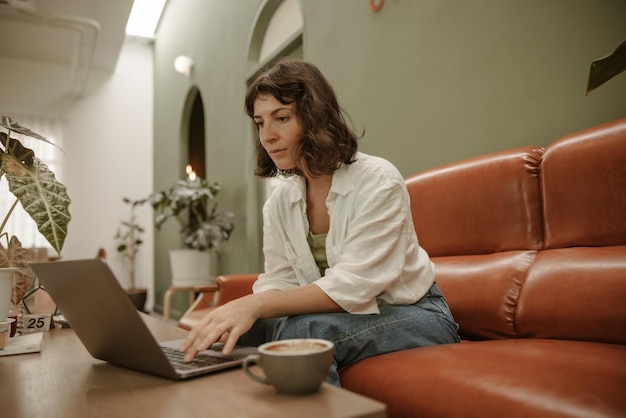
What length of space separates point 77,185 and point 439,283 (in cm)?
580

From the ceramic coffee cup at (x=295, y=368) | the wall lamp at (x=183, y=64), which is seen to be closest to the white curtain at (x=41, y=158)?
the wall lamp at (x=183, y=64)

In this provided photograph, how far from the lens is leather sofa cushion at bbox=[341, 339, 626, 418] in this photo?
71 cm

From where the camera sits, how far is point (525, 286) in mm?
1338

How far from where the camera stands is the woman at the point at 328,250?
3.38 ft

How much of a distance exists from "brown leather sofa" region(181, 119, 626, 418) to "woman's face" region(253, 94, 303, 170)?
60 centimetres

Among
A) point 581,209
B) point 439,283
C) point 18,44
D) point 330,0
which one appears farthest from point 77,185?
point 581,209

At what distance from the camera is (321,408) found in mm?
539

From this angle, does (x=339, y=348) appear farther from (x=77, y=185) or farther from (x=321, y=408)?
(x=77, y=185)

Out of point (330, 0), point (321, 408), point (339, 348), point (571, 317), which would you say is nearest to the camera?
point (321, 408)

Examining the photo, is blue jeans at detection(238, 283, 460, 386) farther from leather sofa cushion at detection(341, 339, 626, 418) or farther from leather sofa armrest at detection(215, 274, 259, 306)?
leather sofa armrest at detection(215, 274, 259, 306)

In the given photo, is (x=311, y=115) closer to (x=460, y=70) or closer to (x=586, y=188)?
(x=586, y=188)

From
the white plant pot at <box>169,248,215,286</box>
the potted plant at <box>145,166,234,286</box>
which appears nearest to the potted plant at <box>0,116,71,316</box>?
the potted plant at <box>145,166,234,286</box>

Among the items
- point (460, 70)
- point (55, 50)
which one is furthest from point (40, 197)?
point (55, 50)

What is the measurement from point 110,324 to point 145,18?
Result: 255 inches
